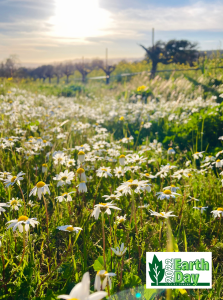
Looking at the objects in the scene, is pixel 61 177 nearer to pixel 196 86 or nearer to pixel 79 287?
pixel 79 287

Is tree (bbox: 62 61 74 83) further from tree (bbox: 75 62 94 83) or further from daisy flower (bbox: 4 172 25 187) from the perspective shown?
daisy flower (bbox: 4 172 25 187)

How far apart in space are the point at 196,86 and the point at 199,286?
685cm

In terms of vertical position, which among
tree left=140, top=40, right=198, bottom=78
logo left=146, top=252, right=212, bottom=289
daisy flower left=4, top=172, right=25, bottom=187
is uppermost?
tree left=140, top=40, right=198, bottom=78

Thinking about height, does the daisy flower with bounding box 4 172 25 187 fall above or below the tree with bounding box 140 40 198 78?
below

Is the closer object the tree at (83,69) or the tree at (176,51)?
the tree at (176,51)

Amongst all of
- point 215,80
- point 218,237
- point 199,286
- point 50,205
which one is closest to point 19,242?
point 50,205

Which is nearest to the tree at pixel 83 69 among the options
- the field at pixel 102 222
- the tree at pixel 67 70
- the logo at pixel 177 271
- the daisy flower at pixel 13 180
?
the tree at pixel 67 70

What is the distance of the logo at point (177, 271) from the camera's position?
1390 mm

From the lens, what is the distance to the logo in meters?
1.39

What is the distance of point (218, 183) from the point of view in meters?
2.63

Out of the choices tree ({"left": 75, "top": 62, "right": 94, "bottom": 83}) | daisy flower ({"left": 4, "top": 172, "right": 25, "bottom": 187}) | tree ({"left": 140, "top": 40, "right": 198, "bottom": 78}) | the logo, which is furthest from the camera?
tree ({"left": 75, "top": 62, "right": 94, "bottom": 83})

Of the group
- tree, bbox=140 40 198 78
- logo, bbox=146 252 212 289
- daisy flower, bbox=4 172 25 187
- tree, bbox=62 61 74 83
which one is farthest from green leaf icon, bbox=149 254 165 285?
tree, bbox=62 61 74 83

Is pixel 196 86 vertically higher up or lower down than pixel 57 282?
higher up

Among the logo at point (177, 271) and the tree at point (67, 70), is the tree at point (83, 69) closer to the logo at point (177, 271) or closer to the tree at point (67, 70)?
the tree at point (67, 70)
